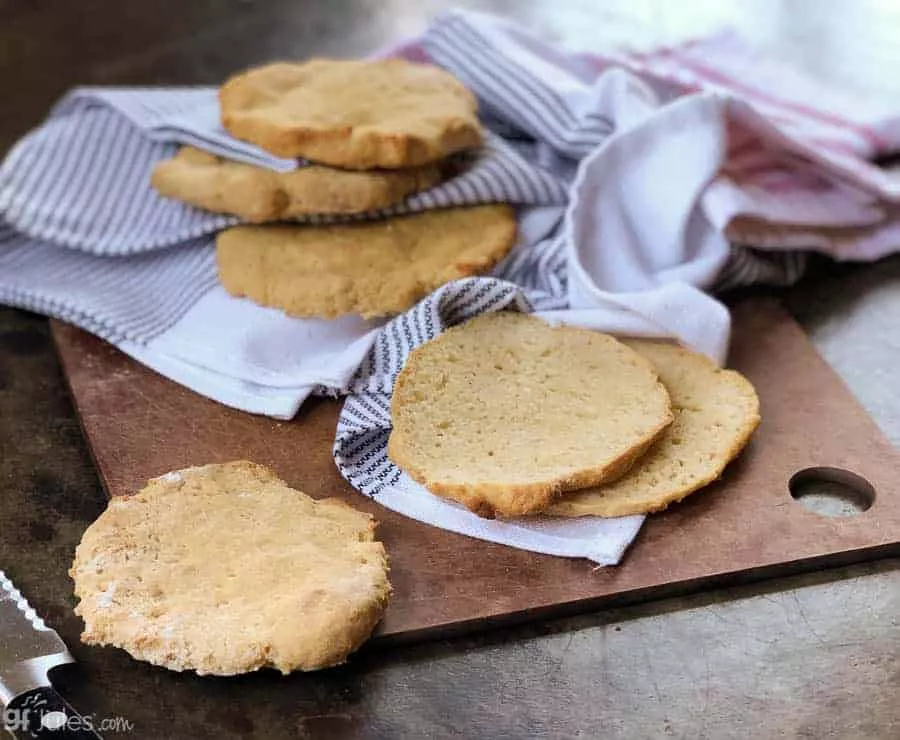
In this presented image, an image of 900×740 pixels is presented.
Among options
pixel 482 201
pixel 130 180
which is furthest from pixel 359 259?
pixel 130 180

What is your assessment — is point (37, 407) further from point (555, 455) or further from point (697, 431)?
point (697, 431)

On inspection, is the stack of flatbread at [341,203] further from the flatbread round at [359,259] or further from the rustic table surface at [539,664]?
the rustic table surface at [539,664]

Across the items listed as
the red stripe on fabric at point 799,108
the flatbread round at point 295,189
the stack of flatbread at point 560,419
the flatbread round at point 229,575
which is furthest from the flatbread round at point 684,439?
the red stripe on fabric at point 799,108

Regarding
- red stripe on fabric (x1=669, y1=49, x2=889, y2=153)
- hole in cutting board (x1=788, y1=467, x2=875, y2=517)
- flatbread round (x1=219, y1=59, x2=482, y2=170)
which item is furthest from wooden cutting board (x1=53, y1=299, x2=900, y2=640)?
red stripe on fabric (x1=669, y1=49, x2=889, y2=153)

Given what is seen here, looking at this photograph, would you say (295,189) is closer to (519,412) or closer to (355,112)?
(355,112)

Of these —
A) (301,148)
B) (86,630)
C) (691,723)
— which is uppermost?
A: (301,148)

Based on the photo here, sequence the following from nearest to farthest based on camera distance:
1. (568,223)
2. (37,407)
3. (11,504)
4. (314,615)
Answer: (314,615), (11,504), (37,407), (568,223)

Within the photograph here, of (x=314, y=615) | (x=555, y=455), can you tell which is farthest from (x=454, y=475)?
(x=314, y=615)
